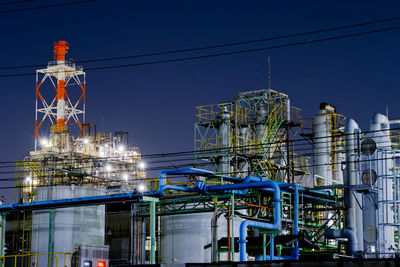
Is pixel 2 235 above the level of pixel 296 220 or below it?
below

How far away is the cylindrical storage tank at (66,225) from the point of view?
123 ft

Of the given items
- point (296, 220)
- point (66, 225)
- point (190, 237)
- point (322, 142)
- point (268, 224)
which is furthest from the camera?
point (322, 142)

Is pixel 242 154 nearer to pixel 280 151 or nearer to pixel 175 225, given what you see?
pixel 280 151

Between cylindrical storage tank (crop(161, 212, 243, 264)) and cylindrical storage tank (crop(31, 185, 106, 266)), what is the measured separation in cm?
446

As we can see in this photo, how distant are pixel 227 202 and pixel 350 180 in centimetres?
713

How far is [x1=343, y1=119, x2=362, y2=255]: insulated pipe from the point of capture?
32.5 meters

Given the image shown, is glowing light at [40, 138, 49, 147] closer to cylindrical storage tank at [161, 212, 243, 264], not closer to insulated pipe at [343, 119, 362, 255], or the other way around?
cylindrical storage tank at [161, 212, 243, 264]

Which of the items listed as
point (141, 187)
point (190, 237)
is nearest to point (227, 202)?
point (190, 237)

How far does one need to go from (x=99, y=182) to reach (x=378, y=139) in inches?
891

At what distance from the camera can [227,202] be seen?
3597cm

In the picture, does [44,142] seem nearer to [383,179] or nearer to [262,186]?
[262,186]

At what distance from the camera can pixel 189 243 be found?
123ft

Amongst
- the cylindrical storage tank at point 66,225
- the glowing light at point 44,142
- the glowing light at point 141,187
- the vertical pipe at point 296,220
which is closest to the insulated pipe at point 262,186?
the vertical pipe at point 296,220

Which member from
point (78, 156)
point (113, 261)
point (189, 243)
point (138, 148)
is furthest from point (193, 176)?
point (138, 148)
